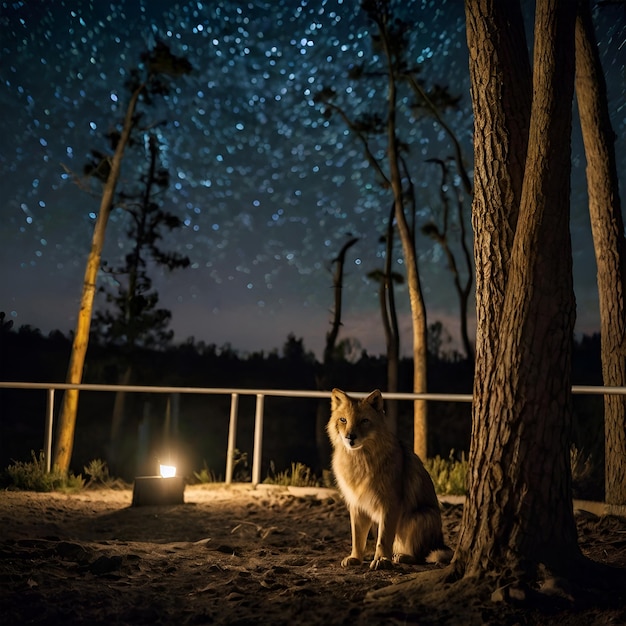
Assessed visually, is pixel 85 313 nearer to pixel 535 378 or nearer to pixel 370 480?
pixel 370 480

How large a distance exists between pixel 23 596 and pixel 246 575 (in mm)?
1183

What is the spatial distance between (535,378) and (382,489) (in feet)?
4.59

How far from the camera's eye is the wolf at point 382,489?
4.10 m

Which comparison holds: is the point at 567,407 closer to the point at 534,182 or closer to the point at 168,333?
the point at 534,182

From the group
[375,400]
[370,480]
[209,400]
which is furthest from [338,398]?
[209,400]

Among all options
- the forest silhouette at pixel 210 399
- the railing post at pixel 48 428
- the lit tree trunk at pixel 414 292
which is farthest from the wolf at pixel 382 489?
the forest silhouette at pixel 210 399

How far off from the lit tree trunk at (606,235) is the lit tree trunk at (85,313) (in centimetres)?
700

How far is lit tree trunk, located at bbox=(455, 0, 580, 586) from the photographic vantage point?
3.17m

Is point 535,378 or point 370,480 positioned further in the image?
point 370,480

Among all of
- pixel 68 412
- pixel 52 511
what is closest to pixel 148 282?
pixel 68 412

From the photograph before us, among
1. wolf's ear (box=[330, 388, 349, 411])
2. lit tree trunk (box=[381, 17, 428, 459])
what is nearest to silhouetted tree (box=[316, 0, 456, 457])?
lit tree trunk (box=[381, 17, 428, 459])

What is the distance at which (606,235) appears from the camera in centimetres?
578

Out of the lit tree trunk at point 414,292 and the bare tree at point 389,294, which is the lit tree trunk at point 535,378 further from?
the bare tree at point 389,294

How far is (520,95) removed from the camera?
3.70m
